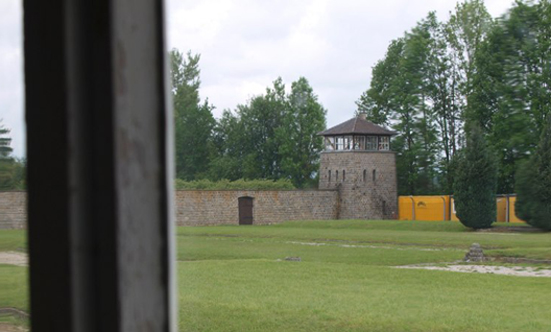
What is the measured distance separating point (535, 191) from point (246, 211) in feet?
50.7

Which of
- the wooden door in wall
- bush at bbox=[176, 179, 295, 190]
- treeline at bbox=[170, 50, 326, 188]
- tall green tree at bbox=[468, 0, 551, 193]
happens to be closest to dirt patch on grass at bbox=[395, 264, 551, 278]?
tall green tree at bbox=[468, 0, 551, 193]

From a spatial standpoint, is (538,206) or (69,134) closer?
(69,134)

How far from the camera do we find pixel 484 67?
21469 millimetres

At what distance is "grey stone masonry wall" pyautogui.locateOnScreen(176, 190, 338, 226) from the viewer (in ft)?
122

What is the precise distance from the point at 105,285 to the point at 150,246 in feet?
0.24

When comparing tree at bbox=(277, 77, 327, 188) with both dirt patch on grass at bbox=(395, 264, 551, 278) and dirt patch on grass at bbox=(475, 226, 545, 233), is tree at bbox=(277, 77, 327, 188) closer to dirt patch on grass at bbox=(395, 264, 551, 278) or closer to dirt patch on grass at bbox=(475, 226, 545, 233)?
dirt patch on grass at bbox=(475, 226, 545, 233)

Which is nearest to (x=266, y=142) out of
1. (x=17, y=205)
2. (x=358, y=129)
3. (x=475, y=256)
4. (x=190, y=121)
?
(x=358, y=129)

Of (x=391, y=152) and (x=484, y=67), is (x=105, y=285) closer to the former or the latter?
(x=484, y=67)

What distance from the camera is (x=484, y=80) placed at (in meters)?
22.2

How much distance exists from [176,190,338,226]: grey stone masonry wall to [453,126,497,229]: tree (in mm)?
9808

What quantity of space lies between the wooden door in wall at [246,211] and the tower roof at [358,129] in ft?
21.2

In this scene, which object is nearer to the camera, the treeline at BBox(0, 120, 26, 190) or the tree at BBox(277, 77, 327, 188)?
the treeline at BBox(0, 120, 26, 190)

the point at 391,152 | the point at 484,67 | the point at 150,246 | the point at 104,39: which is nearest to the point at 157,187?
the point at 150,246

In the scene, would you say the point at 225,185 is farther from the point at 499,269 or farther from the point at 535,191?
the point at 499,269
